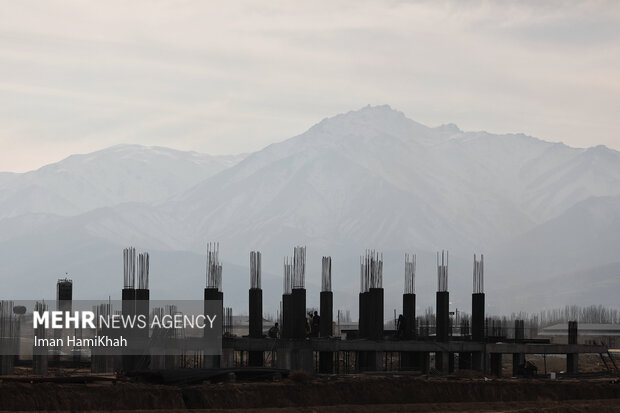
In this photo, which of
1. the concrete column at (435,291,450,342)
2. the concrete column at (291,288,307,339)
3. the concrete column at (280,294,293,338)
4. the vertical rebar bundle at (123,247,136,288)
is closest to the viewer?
the vertical rebar bundle at (123,247,136,288)

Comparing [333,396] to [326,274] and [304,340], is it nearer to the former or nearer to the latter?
[304,340]

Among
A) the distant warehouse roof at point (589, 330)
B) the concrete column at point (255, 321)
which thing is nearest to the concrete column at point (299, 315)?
the concrete column at point (255, 321)

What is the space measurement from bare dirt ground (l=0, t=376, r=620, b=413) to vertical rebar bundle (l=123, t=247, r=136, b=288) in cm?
792

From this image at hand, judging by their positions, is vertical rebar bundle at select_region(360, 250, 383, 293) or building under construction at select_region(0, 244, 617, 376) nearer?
building under construction at select_region(0, 244, 617, 376)

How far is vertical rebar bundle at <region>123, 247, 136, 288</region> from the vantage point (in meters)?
41.9

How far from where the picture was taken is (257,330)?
4675cm

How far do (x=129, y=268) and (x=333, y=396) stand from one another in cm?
1008

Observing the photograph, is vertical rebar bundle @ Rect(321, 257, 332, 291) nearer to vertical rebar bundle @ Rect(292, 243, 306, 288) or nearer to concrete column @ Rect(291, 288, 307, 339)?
vertical rebar bundle @ Rect(292, 243, 306, 288)

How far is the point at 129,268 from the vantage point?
4278cm

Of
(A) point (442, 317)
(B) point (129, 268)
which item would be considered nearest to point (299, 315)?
(B) point (129, 268)

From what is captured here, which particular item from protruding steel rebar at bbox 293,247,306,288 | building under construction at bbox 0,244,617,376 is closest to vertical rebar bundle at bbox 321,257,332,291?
building under construction at bbox 0,244,617,376

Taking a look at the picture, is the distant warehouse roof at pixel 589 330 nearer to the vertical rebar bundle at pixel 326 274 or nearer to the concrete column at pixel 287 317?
the vertical rebar bundle at pixel 326 274

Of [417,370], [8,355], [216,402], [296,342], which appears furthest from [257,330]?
[216,402]

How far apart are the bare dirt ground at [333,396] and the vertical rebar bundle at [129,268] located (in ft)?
26.0
